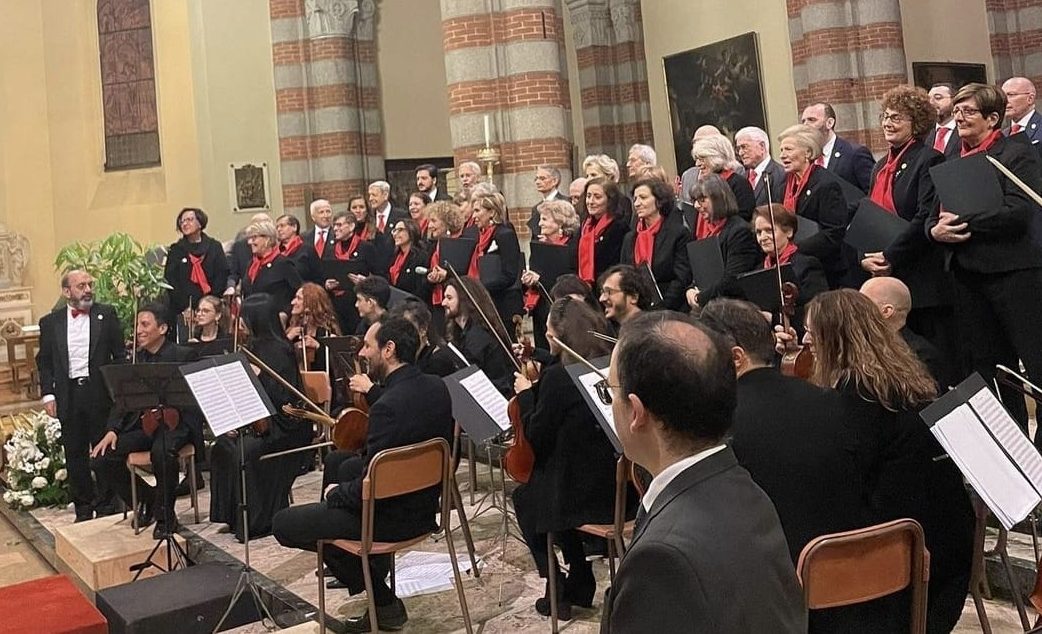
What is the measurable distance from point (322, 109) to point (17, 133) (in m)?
5.15

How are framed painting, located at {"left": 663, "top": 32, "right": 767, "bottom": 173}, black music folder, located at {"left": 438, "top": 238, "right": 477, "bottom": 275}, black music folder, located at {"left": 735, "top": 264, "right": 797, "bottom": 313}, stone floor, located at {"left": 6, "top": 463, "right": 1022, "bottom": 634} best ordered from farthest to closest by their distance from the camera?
framed painting, located at {"left": 663, "top": 32, "right": 767, "bottom": 173}
black music folder, located at {"left": 438, "top": 238, "right": 477, "bottom": 275}
black music folder, located at {"left": 735, "top": 264, "right": 797, "bottom": 313}
stone floor, located at {"left": 6, "top": 463, "right": 1022, "bottom": 634}

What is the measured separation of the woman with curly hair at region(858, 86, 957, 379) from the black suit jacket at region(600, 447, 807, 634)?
3687 millimetres

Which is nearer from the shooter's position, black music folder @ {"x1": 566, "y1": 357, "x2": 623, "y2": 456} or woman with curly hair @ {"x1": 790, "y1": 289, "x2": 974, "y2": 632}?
woman with curly hair @ {"x1": 790, "y1": 289, "x2": 974, "y2": 632}

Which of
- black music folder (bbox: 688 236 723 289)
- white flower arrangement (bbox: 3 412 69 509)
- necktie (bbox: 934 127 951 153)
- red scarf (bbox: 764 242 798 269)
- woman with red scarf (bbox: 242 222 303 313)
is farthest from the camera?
woman with red scarf (bbox: 242 222 303 313)

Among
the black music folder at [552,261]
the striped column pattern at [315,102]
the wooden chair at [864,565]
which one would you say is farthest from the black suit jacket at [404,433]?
the striped column pattern at [315,102]

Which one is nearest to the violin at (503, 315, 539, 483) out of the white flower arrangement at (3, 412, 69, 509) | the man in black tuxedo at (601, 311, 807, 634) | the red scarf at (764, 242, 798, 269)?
the red scarf at (764, 242, 798, 269)

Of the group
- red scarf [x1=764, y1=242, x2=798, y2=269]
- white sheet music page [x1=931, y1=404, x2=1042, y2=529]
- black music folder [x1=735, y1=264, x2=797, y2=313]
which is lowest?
white sheet music page [x1=931, y1=404, x2=1042, y2=529]

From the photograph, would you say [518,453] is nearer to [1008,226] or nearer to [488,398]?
[488,398]

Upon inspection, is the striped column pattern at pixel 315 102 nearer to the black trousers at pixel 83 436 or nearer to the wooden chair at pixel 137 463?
the black trousers at pixel 83 436

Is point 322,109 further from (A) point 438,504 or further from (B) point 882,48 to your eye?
(A) point 438,504

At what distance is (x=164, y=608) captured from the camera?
17.6 feet

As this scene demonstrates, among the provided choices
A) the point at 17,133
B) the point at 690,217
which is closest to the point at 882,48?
the point at 690,217

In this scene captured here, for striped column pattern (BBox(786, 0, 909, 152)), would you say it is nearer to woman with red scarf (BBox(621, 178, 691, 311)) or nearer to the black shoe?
woman with red scarf (BBox(621, 178, 691, 311))

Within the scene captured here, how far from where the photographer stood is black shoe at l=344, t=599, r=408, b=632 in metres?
5.05
